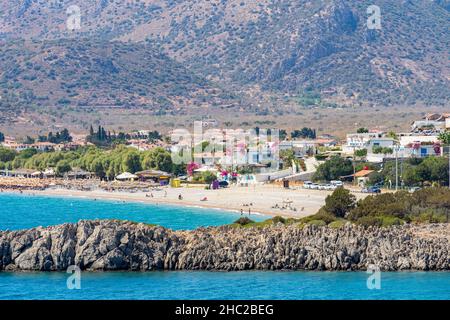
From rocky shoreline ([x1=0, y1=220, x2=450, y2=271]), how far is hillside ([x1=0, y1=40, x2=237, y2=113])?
12307 cm

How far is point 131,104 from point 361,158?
86.5 m

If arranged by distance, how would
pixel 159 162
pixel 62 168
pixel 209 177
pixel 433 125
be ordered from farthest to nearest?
1. pixel 433 125
2. pixel 62 168
3. pixel 159 162
4. pixel 209 177

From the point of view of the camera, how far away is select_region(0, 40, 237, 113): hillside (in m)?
170

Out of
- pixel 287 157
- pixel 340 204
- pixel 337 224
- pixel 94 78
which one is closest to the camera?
pixel 337 224

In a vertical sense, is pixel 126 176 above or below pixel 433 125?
below

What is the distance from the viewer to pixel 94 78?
176m

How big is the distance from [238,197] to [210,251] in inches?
1234

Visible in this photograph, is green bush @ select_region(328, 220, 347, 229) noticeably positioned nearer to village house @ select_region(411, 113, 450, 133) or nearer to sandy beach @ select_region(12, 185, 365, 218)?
sandy beach @ select_region(12, 185, 365, 218)

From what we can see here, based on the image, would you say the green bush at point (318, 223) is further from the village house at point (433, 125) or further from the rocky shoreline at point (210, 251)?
the village house at point (433, 125)

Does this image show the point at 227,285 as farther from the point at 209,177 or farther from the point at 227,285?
the point at 209,177

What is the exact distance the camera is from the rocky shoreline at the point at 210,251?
133 ft

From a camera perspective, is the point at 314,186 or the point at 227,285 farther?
the point at 314,186

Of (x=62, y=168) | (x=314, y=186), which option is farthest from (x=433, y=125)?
(x=314, y=186)

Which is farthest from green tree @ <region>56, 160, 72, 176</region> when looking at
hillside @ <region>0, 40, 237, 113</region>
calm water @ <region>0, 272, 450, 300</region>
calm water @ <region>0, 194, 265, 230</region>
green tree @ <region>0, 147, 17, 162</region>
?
hillside @ <region>0, 40, 237, 113</region>
